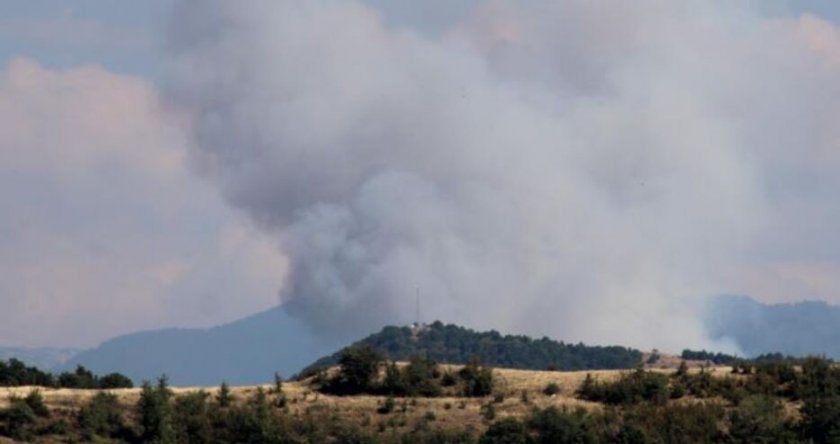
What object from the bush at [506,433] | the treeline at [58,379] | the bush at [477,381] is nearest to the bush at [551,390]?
the bush at [477,381]

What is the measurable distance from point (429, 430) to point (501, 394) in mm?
11321

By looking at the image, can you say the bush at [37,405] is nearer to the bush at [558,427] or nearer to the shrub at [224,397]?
the shrub at [224,397]

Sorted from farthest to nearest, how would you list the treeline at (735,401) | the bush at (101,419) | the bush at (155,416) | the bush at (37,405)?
the bush at (37,405), the bush at (101,419), the bush at (155,416), the treeline at (735,401)

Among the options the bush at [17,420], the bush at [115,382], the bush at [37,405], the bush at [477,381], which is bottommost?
the bush at [17,420]

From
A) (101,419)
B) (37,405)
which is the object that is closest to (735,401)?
(101,419)

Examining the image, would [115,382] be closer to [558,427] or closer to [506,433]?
[506,433]

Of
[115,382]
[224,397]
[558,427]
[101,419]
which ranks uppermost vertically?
[115,382]

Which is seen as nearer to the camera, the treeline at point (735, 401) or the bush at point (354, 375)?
the treeline at point (735, 401)

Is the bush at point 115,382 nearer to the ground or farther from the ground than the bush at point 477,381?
farther from the ground

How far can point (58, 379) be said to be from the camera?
142m

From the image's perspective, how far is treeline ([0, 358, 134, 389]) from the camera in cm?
13375

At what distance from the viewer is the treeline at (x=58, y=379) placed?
133750mm

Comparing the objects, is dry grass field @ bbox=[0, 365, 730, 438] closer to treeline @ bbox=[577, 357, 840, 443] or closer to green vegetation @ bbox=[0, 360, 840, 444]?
green vegetation @ bbox=[0, 360, 840, 444]

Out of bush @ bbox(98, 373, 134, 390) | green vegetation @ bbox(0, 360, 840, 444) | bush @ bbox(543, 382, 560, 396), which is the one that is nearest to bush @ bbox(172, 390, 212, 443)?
green vegetation @ bbox(0, 360, 840, 444)
